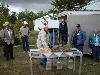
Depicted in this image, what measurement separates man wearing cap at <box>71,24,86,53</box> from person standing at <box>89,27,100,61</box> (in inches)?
17.1

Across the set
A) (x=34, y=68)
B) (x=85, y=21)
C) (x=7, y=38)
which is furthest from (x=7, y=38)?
(x=85, y=21)

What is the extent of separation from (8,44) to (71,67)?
4263 mm

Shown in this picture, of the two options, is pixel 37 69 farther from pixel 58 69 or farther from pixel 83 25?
pixel 83 25

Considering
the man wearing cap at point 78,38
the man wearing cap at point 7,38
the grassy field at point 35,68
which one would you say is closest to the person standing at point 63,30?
the grassy field at point 35,68

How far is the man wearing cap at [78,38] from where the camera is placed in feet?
62.1

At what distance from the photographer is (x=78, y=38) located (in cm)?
1894

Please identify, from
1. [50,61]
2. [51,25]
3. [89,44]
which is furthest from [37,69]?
[89,44]

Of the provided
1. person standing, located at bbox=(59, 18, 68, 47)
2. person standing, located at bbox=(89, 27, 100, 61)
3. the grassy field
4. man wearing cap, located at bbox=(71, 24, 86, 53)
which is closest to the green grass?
the grassy field

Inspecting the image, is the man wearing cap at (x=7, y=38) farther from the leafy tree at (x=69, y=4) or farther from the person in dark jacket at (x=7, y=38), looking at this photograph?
the leafy tree at (x=69, y=4)

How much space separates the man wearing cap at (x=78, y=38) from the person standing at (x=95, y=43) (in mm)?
435

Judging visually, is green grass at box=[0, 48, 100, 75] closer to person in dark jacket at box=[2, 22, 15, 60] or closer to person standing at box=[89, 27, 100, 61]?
person standing at box=[89, 27, 100, 61]

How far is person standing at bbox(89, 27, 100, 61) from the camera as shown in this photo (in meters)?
18.9

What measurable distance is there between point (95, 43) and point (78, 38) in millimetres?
870

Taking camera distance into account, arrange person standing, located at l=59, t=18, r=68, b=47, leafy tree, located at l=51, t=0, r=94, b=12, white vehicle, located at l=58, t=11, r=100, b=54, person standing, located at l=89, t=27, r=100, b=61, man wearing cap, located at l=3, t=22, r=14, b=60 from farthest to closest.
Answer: leafy tree, located at l=51, t=0, r=94, b=12, person standing, located at l=59, t=18, r=68, b=47, white vehicle, located at l=58, t=11, r=100, b=54, man wearing cap, located at l=3, t=22, r=14, b=60, person standing, located at l=89, t=27, r=100, b=61
